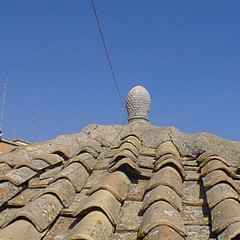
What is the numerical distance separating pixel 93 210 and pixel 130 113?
147 inches

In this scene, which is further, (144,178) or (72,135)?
(72,135)

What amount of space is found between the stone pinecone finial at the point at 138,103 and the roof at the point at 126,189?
3.12 feet

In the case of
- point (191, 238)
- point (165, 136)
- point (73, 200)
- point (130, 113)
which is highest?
point (130, 113)

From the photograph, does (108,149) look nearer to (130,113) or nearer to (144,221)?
(130,113)

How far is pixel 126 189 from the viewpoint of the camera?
3232 millimetres

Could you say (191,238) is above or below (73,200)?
below

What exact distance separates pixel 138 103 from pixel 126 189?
10.1 ft

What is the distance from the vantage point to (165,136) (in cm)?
481

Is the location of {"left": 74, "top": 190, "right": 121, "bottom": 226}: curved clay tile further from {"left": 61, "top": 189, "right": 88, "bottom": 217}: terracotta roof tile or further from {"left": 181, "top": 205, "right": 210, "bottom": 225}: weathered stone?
{"left": 181, "top": 205, "right": 210, "bottom": 225}: weathered stone

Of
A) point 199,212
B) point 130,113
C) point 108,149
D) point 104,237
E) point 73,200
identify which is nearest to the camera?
point 104,237

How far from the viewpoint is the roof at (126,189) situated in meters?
2.40

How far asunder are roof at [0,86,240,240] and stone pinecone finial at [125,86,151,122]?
0.95 m

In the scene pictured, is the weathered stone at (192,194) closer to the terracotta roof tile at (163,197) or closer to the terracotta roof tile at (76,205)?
the terracotta roof tile at (163,197)

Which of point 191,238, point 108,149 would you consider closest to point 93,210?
point 191,238
